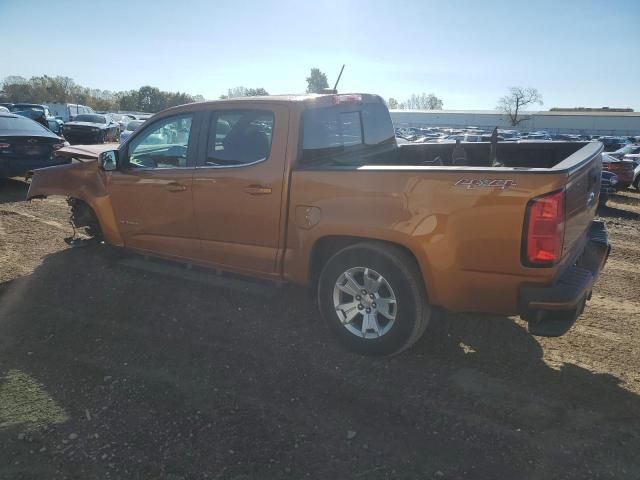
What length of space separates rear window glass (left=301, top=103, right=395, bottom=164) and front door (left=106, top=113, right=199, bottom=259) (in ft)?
3.86

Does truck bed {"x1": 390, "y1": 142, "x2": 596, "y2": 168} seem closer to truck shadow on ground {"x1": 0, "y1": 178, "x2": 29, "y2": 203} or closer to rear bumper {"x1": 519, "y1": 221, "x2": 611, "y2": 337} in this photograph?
rear bumper {"x1": 519, "y1": 221, "x2": 611, "y2": 337}

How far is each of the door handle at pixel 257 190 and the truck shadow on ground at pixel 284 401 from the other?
116cm

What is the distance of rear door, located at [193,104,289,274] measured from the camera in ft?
12.6

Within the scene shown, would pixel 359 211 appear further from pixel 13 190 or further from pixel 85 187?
pixel 13 190

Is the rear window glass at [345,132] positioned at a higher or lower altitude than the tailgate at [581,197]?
higher

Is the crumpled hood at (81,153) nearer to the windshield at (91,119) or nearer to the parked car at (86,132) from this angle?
the parked car at (86,132)

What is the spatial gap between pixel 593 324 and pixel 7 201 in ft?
31.6

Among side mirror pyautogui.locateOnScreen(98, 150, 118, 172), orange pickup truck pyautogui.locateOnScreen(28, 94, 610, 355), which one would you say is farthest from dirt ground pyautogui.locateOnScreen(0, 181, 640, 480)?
side mirror pyautogui.locateOnScreen(98, 150, 118, 172)

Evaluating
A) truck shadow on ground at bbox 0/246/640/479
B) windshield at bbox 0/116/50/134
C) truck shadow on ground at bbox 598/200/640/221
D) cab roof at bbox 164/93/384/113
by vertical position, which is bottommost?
truck shadow on ground at bbox 0/246/640/479

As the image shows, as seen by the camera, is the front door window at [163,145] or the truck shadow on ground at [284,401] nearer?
the truck shadow on ground at [284,401]

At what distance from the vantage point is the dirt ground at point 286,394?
101 inches

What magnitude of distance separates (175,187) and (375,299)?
2.19 metres

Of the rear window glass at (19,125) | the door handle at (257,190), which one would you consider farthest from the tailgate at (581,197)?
the rear window glass at (19,125)

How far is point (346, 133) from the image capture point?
14.3 ft
